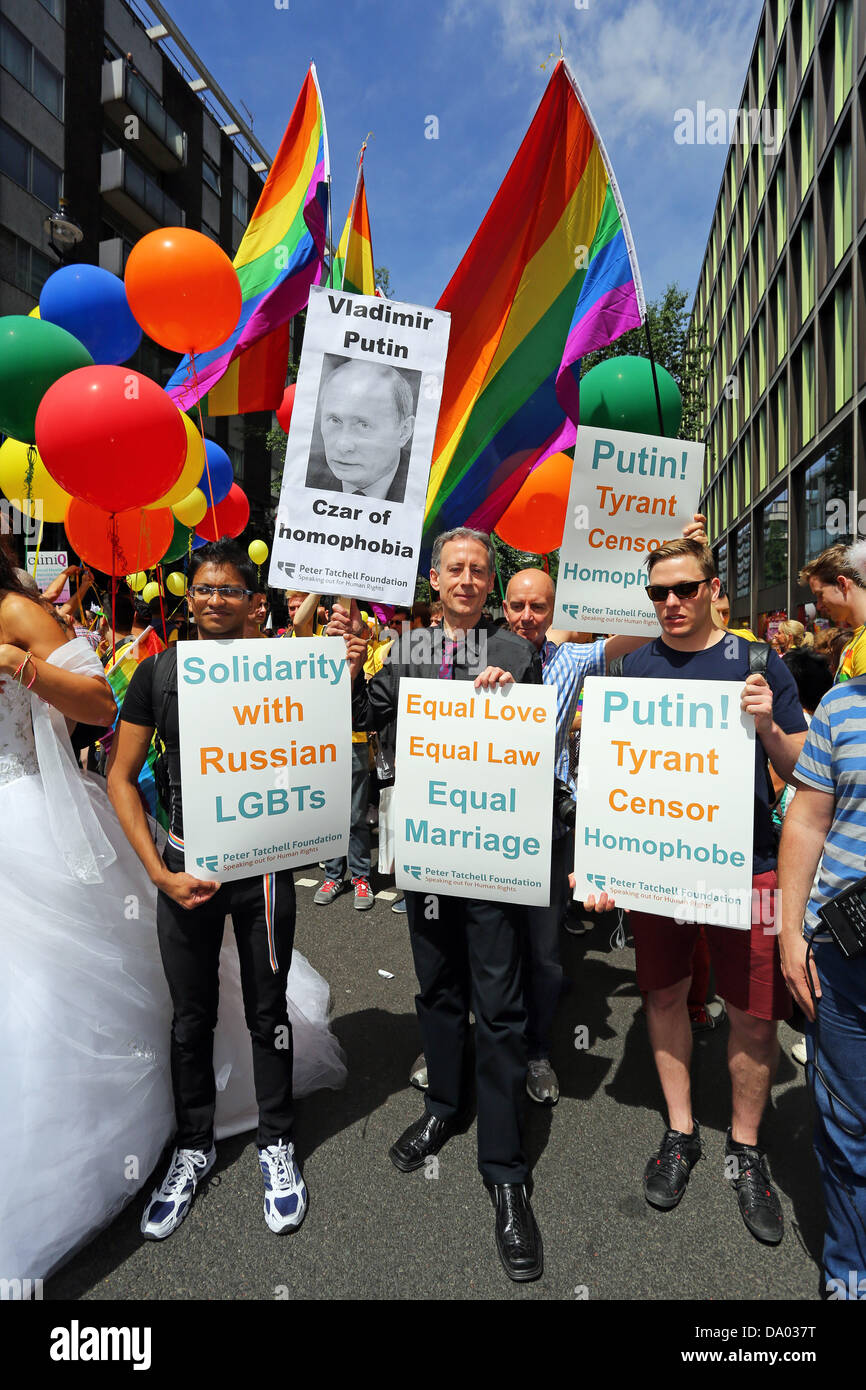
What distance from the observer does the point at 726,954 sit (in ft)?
8.27

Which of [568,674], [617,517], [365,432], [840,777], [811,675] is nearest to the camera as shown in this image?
[840,777]

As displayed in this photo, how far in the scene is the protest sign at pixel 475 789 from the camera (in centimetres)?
251

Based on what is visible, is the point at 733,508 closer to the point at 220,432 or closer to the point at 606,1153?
the point at 220,432

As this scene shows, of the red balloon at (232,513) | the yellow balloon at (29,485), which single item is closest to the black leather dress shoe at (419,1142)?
the yellow balloon at (29,485)

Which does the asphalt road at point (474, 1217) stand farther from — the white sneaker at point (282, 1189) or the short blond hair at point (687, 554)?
the short blond hair at point (687, 554)

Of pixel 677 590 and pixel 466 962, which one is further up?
pixel 677 590

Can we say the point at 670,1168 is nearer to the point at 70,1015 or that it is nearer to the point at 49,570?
the point at 70,1015

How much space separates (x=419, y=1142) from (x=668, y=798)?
1.54m

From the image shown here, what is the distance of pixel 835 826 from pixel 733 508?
125 ft

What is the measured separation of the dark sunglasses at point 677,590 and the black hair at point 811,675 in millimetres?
1736

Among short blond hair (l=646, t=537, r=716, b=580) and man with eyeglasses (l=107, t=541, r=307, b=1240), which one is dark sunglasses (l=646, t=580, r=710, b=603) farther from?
man with eyeglasses (l=107, t=541, r=307, b=1240)

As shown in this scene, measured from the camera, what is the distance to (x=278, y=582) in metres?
2.58

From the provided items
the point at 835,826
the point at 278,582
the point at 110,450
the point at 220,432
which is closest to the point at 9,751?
the point at 278,582

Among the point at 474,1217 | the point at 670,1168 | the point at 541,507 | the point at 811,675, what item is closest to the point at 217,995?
the point at 474,1217
